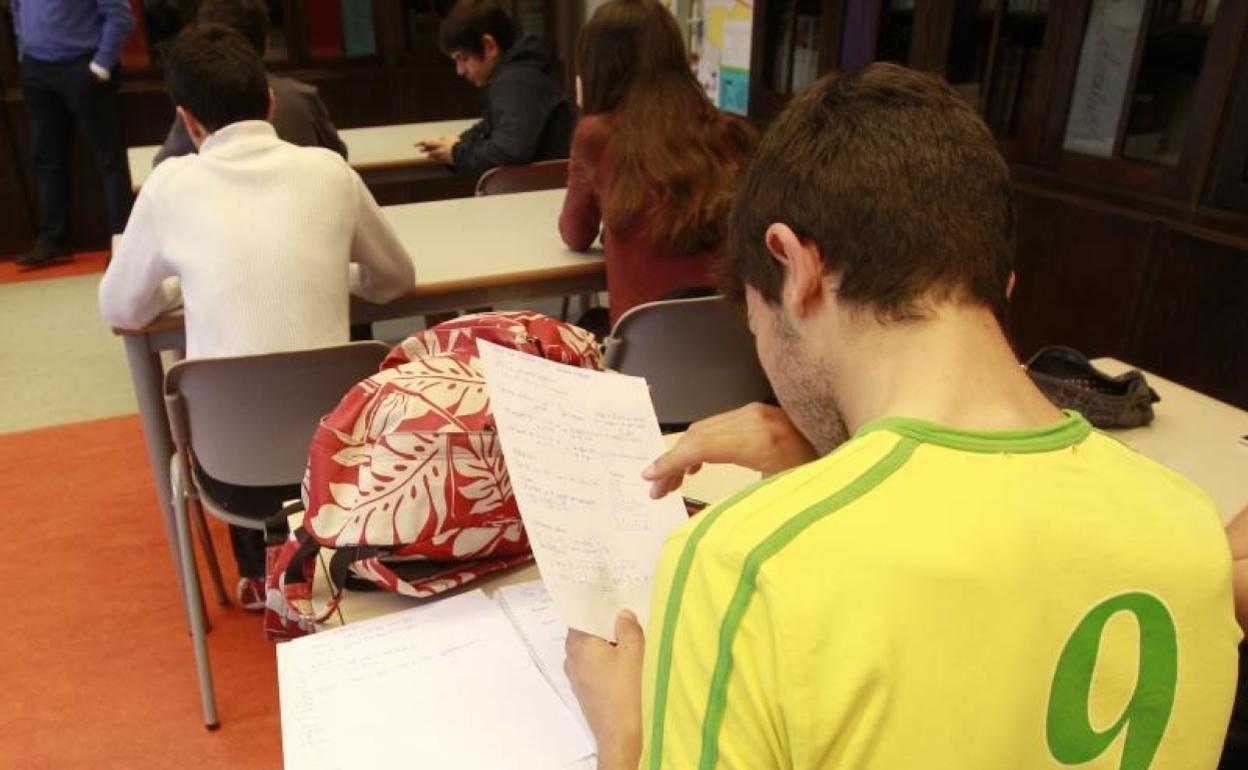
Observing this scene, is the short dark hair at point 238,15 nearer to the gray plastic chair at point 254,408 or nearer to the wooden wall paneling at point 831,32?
the gray plastic chair at point 254,408

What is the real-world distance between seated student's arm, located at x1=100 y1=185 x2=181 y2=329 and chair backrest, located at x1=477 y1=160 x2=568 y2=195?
144cm

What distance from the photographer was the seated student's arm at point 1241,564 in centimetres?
92

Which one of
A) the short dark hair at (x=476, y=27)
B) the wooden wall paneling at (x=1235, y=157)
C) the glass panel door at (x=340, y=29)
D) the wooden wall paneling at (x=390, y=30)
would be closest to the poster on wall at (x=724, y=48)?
the short dark hair at (x=476, y=27)

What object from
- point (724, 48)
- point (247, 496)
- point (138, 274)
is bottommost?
point (247, 496)

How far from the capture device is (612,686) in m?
0.83

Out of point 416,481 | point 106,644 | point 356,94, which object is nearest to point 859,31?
point 416,481

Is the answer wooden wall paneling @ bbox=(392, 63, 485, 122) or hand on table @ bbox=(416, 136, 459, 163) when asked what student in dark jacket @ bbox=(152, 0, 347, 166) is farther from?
wooden wall paneling @ bbox=(392, 63, 485, 122)

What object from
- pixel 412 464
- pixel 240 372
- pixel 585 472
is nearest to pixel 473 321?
pixel 412 464

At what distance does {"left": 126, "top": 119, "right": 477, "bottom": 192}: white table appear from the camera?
3.40 metres

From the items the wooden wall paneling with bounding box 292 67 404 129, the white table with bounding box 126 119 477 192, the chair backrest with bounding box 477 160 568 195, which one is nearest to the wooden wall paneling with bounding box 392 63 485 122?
the wooden wall paneling with bounding box 292 67 404 129

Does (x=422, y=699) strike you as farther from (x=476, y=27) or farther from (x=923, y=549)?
(x=476, y=27)

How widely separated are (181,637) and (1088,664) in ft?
6.87

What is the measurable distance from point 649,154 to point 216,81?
886mm

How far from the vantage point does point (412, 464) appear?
3.59 feet
